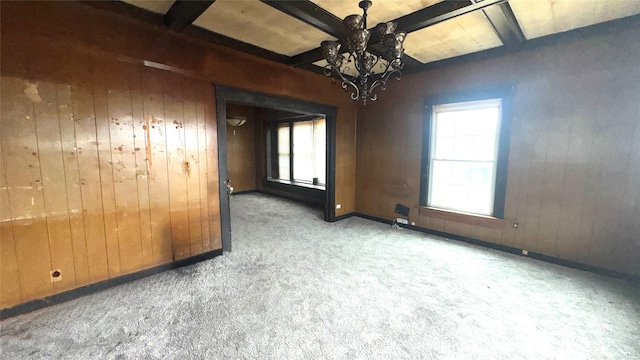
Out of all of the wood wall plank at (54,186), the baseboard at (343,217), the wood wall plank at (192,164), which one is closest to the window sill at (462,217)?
the baseboard at (343,217)

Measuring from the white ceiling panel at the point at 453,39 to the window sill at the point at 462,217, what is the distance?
86.1 inches

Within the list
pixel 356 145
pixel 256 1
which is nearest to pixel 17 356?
pixel 256 1

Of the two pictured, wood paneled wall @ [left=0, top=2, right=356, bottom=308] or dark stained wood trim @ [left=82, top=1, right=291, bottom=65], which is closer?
wood paneled wall @ [left=0, top=2, right=356, bottom=308]

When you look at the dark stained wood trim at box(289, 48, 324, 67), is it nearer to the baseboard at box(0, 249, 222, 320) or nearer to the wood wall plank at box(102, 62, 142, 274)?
the wood wall plank at box(102, 62, 142, 274)

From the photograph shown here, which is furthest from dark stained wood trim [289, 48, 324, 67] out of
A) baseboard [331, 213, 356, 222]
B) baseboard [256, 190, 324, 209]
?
baseboard [256, 190, 324, 209]

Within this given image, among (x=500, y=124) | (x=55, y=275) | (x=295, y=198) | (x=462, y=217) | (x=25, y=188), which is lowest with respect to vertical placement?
(x=295, y=198)

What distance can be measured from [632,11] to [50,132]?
5.20 m

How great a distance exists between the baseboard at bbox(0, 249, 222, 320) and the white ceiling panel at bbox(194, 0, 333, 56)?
254 cm

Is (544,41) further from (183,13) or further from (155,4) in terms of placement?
(155,4)

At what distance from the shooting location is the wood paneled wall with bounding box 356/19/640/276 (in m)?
2.49

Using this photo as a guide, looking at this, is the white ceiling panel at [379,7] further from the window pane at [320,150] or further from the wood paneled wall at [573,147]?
the window pane at [320,150]

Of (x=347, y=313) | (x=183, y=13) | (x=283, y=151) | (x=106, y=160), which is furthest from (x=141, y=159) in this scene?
(x=283, y=151)

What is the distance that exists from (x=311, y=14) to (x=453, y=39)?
5.84 feet

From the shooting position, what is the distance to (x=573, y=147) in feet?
9.02
